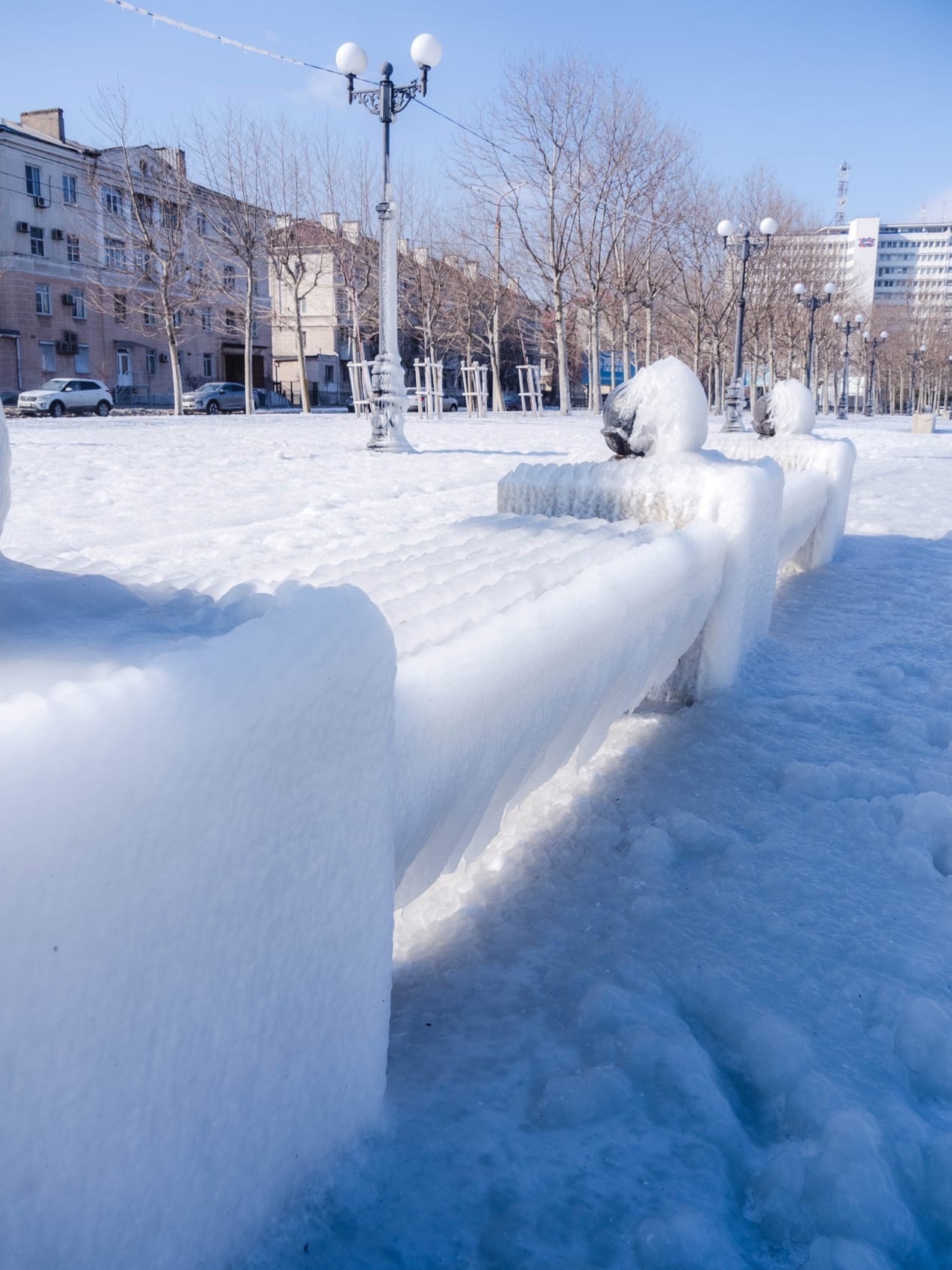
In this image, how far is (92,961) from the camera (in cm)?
87

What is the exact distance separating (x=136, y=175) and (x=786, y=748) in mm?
33454

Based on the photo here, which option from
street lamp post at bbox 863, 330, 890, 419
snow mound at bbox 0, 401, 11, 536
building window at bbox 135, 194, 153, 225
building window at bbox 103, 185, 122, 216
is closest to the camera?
snow mound at bbox 0, 401, 11, 536

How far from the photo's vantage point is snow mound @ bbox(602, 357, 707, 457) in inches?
141

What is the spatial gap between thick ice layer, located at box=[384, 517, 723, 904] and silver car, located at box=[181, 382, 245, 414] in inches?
1174

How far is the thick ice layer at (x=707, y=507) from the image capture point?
3.19 meters

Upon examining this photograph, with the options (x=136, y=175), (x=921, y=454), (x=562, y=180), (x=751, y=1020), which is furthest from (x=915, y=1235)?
(x=136, y=175)

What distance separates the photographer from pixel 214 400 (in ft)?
101

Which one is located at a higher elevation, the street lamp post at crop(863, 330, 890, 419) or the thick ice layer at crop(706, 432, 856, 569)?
the street lamp post at crop(863, 330, 890, 419)

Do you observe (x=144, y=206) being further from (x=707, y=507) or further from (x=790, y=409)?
(x=707, y=507)

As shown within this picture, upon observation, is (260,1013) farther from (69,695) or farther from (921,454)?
(921,454)

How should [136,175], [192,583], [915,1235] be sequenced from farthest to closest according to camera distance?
[136,175] → [192,583] → [915,1235]

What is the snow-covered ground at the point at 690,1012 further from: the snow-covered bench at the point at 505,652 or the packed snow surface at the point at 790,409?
the packed snow surface at the point at 790,409

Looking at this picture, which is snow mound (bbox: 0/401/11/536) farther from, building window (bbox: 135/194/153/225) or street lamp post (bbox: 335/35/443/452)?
building window (bbox: 135/194/153/225)

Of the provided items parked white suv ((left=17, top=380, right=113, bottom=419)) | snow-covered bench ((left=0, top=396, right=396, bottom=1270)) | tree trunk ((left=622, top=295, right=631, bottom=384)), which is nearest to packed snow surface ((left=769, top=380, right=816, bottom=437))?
snow-covered bench ((left=0, top=396, right=396, bottom=1270))
